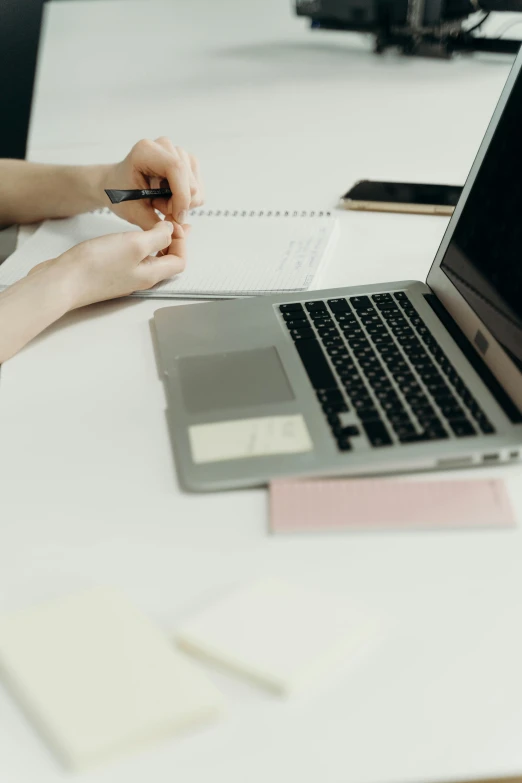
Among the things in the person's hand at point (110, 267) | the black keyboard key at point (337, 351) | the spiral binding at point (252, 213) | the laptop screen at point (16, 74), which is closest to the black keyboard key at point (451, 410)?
the black keyboard key at point (337, 351)

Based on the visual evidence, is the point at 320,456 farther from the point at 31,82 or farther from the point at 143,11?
the point at 143,11

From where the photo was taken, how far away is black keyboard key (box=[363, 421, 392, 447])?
0.64m

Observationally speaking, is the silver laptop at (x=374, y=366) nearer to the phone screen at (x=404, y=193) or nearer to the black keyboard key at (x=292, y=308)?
the black keyboard key at (x=292, y=308)

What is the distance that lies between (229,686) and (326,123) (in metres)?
1.24

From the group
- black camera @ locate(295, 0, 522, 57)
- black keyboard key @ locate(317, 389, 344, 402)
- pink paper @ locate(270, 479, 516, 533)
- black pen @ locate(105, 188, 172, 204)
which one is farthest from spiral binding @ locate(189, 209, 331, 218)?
black camera @ locate(295, 0, 522, 57)

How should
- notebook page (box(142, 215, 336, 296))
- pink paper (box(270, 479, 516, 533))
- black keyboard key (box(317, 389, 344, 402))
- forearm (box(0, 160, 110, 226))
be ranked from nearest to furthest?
pink paper (box(270, 479, 516, 533)) < black keyboard key (box(317, 389, 344, 402)) < notebook page (box(142, 215, 336, 296)) < forearm (box(0, 160, 110, 226))

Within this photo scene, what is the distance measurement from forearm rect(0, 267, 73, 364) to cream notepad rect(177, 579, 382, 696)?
0.40 m

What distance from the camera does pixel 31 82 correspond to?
6.26ft

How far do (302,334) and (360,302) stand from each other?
83 mm

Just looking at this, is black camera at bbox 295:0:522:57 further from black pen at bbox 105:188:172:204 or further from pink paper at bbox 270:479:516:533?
pink paper at bbox 270:479:516:533

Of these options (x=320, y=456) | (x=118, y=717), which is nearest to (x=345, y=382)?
(x=320, y=456)

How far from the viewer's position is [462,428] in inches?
25.5

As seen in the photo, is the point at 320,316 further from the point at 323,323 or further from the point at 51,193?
the point at 51,193

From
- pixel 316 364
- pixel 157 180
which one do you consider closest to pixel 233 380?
pixel 316 364
